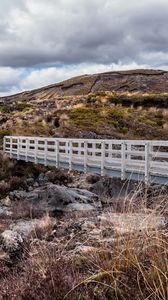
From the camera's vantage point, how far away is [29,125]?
34875 millimetres

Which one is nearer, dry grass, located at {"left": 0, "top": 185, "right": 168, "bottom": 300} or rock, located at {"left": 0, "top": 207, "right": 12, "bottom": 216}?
dry grass, located at {"left": 0, "top": 185, "right": 168, "bottom": 300}

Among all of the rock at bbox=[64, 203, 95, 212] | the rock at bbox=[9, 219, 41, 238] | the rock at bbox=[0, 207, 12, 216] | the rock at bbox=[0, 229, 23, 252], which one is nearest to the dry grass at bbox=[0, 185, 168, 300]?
the rock at bbox=[0, 229, 23, 252]

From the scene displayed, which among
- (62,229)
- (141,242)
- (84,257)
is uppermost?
(141,242)

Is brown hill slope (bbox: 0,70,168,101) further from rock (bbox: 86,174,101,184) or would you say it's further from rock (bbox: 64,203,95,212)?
rock (bbox: 64,203,95,212)

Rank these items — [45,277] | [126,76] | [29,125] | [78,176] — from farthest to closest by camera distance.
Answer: [126,76] → [29,125] → [78,176] → [45,277]

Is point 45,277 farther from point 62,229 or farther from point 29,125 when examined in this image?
point 29,125

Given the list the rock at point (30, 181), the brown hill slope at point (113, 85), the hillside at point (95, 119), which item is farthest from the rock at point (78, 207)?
the brown hill slope at point (113, 85)

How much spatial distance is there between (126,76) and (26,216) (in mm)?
95867

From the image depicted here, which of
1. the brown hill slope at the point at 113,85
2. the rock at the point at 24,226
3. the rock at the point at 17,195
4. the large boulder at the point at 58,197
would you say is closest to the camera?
the rock at the point at 24,226

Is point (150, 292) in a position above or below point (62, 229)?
above

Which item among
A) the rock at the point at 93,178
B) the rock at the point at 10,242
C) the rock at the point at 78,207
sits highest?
the rock at the point at 10,242

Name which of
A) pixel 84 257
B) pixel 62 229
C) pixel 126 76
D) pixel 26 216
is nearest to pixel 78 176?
pixel 26 216

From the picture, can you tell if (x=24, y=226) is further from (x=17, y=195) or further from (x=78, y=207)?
(x=17, y=195)

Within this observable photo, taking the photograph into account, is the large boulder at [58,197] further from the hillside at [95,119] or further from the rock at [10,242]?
the hillside at [95,119]
